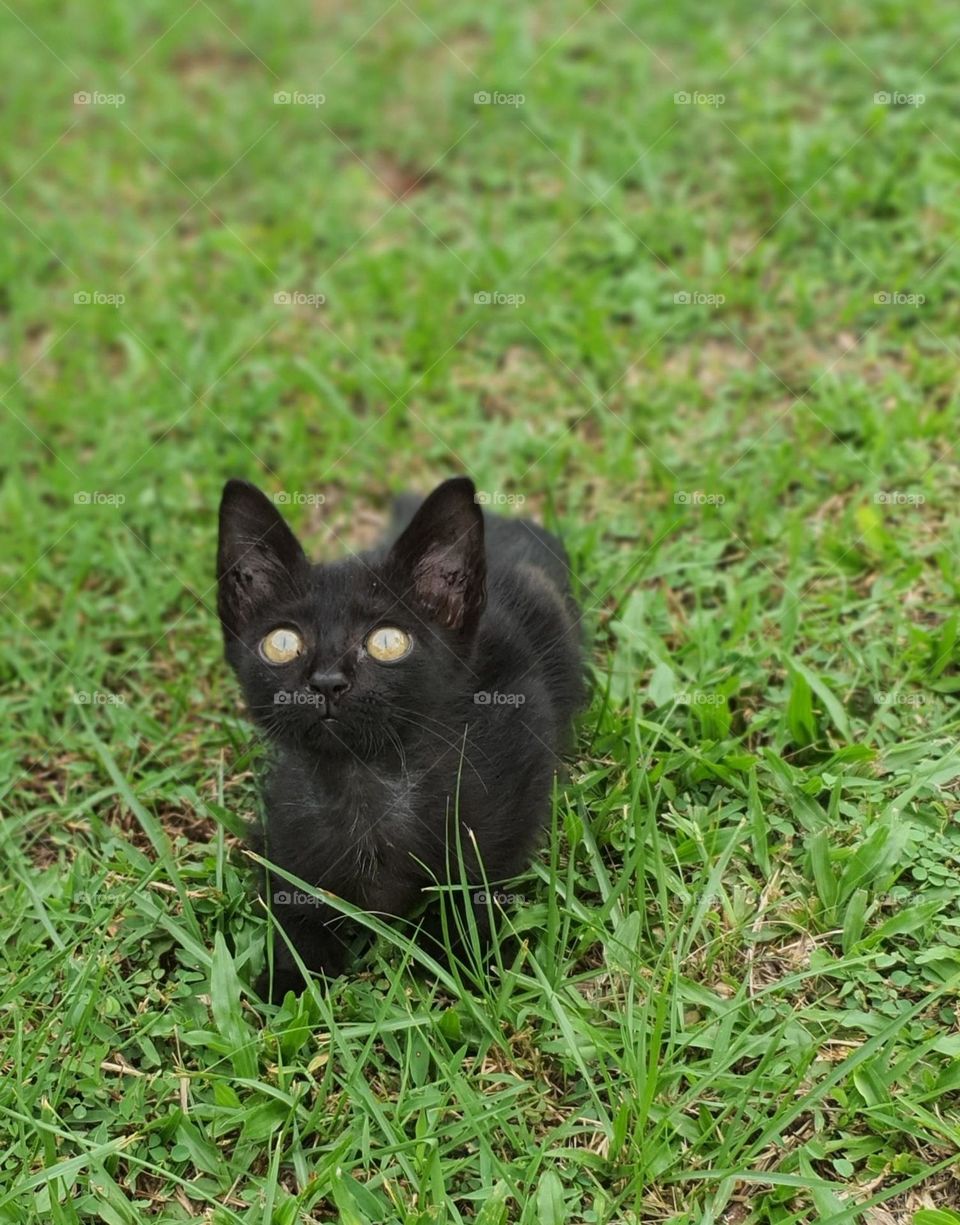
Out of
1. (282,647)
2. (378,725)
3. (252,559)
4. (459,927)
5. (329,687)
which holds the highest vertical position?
(252,559)

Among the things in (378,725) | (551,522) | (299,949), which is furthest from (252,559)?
(551,522)

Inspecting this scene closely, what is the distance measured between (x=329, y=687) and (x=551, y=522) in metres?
2.01

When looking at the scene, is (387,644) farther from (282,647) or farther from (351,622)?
(282,647)

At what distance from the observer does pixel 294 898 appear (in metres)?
3.74

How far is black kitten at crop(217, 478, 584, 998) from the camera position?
3.57 metres

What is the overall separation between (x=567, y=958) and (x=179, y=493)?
3.02 metres

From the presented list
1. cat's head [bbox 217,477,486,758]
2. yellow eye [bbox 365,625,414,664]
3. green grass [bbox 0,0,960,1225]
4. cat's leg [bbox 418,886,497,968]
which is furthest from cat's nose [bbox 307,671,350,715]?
green grass [bbox 0,0,960,1225]

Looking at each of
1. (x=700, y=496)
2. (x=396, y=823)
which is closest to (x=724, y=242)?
(x=700, y=496)

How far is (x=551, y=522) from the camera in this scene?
5211 mm

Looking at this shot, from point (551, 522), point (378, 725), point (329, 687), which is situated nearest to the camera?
point (329, 687)

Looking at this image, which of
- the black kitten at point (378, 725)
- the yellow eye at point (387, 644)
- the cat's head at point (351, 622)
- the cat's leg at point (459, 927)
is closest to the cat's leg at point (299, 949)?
the black kitten at point (378, 725)

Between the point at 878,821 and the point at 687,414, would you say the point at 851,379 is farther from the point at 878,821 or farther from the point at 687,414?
the point at 878,821

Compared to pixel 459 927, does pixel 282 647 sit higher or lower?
higher

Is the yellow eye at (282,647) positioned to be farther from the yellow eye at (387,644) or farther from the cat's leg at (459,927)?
the cat's leg at (459,927)
